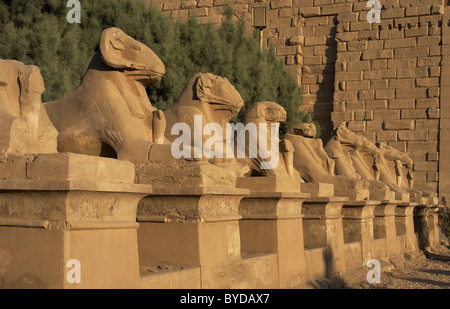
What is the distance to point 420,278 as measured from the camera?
10.0 meters

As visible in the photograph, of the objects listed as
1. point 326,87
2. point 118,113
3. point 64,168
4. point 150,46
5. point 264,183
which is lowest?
point 264,183

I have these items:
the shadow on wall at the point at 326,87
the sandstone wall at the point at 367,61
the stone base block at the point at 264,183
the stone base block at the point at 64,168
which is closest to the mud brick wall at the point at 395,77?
the sandstone wall at the point at 367,61

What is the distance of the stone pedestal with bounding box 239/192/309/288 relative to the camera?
20.9 feet

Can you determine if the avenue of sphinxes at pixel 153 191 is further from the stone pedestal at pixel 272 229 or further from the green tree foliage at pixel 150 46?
the green tree foliage at pixel 150 46

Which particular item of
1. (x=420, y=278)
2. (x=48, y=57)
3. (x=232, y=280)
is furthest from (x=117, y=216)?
(x=48, y=57)

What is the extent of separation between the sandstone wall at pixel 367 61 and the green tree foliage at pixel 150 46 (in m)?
1.11

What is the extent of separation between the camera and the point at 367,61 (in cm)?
1947

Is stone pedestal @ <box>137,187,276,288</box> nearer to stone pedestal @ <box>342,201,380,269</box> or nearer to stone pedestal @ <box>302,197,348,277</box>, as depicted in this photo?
stone pedestal @ <box>302,197,348,277</box>

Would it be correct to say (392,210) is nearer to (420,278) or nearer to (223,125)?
(420,278)

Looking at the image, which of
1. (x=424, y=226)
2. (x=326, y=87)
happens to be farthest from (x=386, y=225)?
(x=326, y=87)

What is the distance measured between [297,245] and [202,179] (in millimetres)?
2199

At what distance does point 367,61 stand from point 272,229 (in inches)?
547

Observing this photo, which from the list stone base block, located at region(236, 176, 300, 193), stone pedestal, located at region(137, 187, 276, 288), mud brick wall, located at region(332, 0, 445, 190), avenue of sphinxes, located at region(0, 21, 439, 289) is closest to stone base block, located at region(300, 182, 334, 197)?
avenue of sphinxes, located at region(0, 21, 439, 289)

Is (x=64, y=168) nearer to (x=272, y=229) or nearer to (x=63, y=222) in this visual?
(x=63, y=222)
